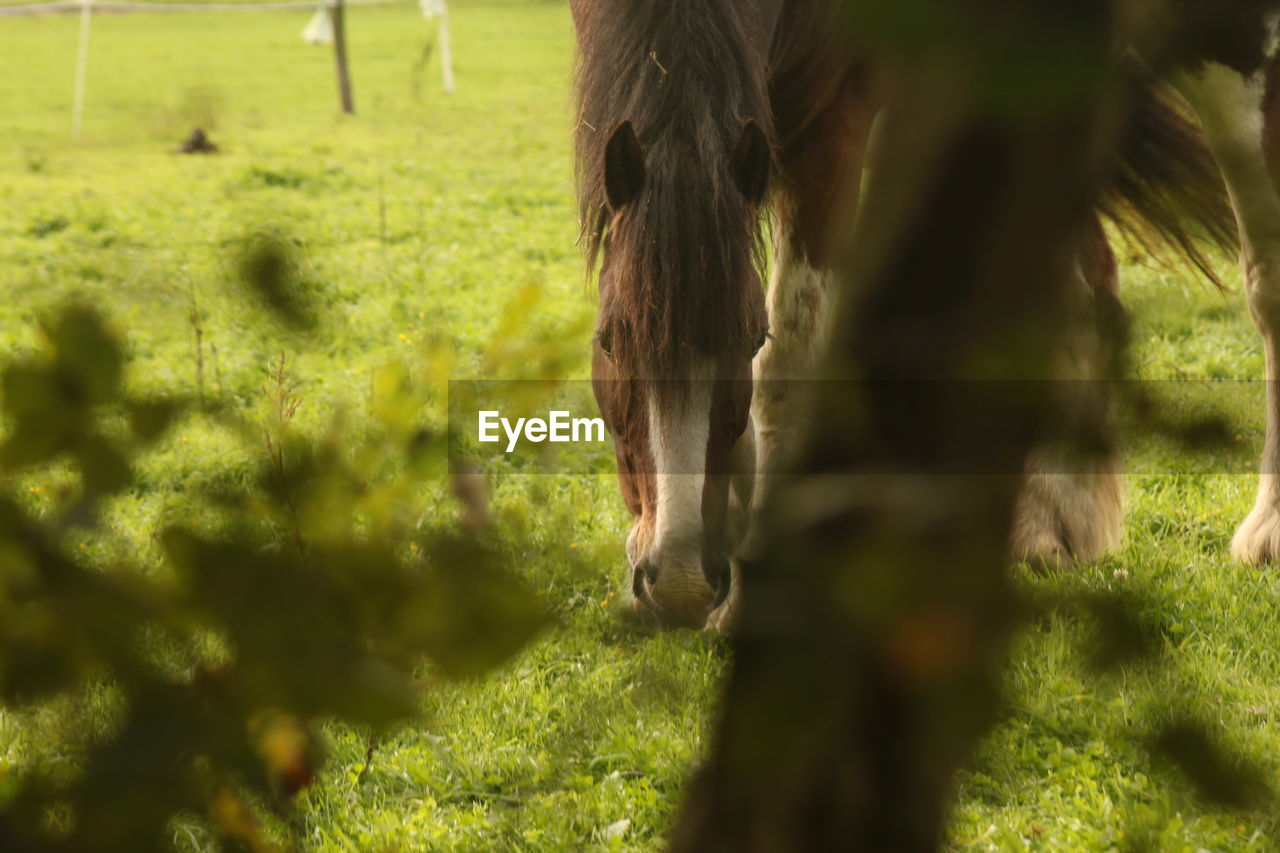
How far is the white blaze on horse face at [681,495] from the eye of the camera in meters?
2.96

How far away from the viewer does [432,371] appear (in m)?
0.94

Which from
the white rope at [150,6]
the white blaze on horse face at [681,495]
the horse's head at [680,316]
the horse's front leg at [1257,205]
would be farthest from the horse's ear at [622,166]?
the white rope at [150,6]

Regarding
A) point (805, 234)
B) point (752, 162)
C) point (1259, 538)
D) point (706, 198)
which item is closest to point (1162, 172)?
point (805, 234)

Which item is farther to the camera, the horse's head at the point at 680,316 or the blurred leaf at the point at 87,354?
the horse's head at the point at 680,316

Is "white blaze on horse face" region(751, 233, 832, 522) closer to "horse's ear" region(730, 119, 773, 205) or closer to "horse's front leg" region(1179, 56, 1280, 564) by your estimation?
"horse's ear" region(730, 119, 773, 205)

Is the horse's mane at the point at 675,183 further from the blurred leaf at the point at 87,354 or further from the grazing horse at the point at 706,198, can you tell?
the blurred leaf at the point at 87,354

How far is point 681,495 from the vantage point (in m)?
2.98

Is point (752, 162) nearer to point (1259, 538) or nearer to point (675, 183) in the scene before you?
point (675, 183)

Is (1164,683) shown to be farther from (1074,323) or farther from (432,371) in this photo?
(432,371)

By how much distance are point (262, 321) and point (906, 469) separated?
431mm

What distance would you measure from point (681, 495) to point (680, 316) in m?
0.44

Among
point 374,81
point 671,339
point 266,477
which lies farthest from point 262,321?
point 374,81

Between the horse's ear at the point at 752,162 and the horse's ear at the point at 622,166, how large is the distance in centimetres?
25

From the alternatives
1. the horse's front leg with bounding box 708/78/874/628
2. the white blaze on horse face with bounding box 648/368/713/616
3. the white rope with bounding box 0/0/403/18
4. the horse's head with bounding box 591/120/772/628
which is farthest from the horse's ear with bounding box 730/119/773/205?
the white rope with bounding box 0/0/403/18
